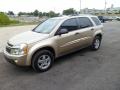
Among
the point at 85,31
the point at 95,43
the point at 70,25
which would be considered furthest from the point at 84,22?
the point at 95,43

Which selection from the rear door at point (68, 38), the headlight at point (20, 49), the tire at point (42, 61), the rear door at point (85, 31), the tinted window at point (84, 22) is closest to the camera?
the headlight at point (20, 49)

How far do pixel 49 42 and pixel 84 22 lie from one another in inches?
90.7

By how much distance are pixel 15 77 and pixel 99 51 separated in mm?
4208

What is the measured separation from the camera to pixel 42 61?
5.39 meters

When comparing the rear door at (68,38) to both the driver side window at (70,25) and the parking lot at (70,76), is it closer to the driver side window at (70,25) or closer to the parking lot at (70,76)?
the driver side window at (70,25)

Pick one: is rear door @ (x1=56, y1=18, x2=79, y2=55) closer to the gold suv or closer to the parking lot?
the gold suv

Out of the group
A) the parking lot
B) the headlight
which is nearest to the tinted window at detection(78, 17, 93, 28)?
the parking lot

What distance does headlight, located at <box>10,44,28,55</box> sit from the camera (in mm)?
4922

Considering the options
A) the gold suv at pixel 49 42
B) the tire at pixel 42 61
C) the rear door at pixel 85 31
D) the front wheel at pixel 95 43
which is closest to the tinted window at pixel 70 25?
the gold suv at pixel 49 42

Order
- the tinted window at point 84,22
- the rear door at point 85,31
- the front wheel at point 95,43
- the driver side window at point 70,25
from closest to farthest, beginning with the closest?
the driver side window at point 70,25
the rear door at point 85,31
the tinted window at point 84,22
the front wheel at point 95,43

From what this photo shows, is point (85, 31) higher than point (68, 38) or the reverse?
higher

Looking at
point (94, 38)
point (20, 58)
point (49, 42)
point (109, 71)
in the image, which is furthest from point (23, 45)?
point (94, 38)

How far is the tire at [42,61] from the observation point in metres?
5.17

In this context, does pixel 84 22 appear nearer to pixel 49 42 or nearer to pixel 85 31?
pixel 85 31
